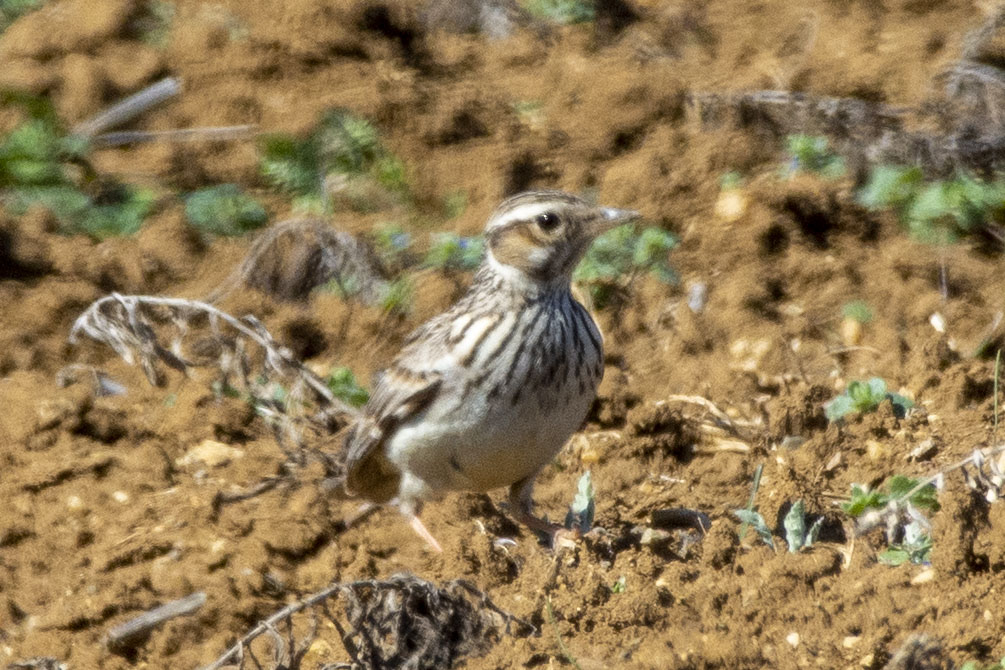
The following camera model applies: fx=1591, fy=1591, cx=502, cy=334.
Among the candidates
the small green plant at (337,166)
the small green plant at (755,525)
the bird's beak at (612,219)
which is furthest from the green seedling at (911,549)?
the small green plant at (337,166)

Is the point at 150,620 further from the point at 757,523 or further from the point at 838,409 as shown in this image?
the point at 838,409

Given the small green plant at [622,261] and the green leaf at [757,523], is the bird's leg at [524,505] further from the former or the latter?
the small green plant at [622,261]

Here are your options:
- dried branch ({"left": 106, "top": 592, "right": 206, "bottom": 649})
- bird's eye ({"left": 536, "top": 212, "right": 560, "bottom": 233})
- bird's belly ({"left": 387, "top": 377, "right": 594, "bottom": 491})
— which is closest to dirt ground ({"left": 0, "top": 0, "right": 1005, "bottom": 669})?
dried branch ({"left": 106, "top": 592, "right": 206, "bottom": 649})

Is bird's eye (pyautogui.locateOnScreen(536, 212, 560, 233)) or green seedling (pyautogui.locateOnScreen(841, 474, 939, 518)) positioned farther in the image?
bird's eye (pyautogui.locateOnScreen(536, 212, 560, 233))

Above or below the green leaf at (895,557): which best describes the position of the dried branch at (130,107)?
below

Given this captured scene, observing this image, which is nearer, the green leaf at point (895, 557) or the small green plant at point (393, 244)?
the green leaf at point (895, 557)

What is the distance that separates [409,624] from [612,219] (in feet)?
6.07

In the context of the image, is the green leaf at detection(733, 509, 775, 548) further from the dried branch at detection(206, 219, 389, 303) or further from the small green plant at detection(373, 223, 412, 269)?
the small green plant at detection(373, 223, 412, 269)

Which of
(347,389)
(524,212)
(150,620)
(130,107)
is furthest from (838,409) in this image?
(130,107)

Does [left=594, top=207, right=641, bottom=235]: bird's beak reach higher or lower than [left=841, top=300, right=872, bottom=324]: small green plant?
higher

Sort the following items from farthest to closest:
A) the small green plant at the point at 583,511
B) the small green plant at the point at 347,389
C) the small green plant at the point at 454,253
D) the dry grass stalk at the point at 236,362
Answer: the small green plant at the point at 454,253 < the small green plant at the point at 347,389 < the dry grass stalk at the point at 236,362 < the small green plant at the point at 583,511

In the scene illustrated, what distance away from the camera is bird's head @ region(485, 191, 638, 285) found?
238 inches

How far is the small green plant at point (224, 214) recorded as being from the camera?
8625mm

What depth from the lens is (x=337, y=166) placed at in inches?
353
